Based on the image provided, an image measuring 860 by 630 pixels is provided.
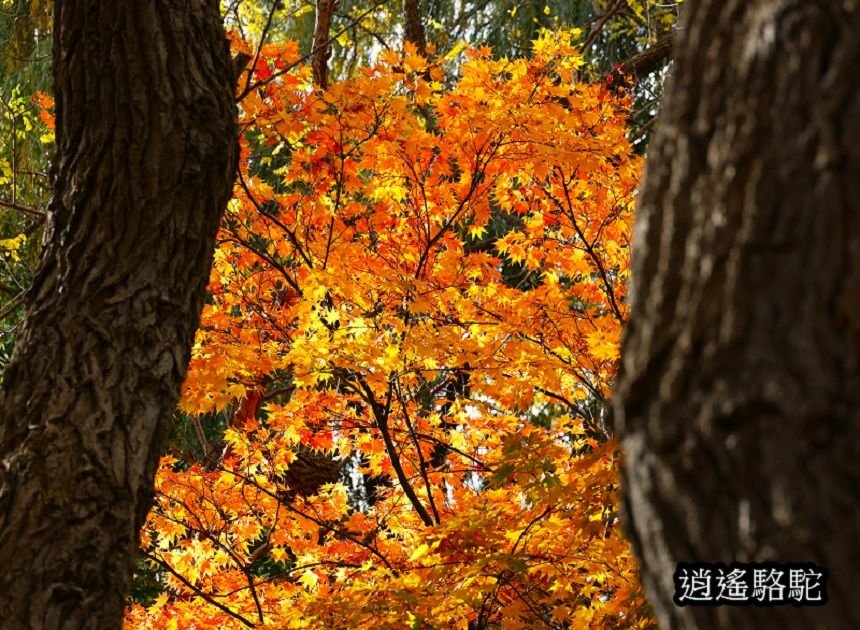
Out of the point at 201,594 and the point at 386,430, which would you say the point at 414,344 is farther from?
the point at 201,594

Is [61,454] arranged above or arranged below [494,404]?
below

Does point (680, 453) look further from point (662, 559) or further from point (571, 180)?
point (571, 180)

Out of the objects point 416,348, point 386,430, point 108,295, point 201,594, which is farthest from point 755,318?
point 201,594

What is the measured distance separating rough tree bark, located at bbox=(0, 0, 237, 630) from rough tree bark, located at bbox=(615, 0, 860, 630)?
1.43m

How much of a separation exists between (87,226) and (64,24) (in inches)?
21.6

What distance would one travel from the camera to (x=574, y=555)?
352cm

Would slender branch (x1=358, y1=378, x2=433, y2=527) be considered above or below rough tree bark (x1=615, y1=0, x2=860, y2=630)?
Answer: above

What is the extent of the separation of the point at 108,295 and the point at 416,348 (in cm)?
180

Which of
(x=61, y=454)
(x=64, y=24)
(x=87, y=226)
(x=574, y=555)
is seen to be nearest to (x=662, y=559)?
(x=61, y=454)

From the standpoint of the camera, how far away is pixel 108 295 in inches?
83.7

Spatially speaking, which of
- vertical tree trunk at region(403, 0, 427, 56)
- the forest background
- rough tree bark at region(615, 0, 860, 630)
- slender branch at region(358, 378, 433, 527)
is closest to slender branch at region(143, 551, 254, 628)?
the forest background

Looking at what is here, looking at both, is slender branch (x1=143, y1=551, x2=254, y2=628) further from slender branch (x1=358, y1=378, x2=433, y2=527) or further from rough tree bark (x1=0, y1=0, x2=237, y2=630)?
rough tree bark (x1=0, y1=0, x2=237, y2=630)

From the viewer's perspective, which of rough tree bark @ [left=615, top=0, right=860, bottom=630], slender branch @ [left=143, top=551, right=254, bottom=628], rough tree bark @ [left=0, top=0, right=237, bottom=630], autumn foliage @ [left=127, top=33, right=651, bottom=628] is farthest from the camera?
slender branch @ [left=143, top=551, right=254, bottom=628]

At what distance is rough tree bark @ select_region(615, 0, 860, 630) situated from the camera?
761mm
